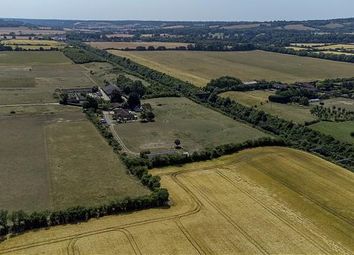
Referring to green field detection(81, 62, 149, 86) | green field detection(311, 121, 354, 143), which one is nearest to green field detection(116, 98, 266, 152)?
green field detection(311, 121, 354, 143)

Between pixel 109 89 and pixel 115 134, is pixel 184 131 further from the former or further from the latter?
pixel 109 89

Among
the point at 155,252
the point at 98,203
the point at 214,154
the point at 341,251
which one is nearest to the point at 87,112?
the point at 214,154

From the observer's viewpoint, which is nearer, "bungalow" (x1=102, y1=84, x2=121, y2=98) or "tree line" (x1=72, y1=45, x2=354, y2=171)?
"tree line" (x1=72, y1=45, x2=354, y2=171)

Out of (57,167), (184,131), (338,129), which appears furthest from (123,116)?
(338,129)

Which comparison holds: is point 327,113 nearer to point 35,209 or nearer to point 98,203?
point 98,203

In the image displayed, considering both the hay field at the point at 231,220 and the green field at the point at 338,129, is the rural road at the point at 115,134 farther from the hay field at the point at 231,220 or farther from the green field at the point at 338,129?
the green field at the point at 338,129

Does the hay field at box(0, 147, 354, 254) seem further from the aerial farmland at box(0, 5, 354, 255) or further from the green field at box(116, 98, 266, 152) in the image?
the green field at box(116, 98, 266, 152)

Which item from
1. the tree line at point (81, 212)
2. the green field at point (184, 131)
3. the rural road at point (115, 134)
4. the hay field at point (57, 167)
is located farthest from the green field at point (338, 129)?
the hay field at point (57, 167)
